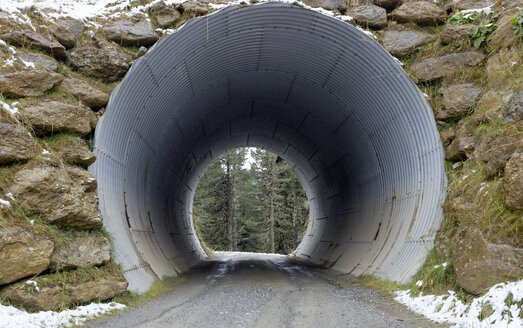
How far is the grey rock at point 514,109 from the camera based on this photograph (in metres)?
5.42

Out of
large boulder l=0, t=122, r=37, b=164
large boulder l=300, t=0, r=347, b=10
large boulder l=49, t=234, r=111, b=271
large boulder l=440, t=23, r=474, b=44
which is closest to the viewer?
large boulder l=49, t=234, r=111, b=271

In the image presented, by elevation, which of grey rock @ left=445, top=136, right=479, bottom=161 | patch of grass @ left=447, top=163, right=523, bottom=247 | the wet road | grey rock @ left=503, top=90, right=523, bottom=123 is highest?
grey rock @ left=503, top=90, right=523, bottom=123

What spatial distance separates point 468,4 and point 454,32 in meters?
0.84

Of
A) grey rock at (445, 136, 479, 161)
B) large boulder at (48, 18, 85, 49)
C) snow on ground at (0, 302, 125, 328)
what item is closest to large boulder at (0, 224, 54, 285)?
snow on ground at (0, 302, 125, 328)

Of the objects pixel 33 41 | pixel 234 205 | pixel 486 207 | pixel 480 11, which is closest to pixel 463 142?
pixel 486 207

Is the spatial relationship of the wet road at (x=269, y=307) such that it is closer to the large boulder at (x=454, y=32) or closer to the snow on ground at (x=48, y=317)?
the snow on ground at (x=48, y=317)

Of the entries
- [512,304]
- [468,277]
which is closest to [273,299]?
[468,277]

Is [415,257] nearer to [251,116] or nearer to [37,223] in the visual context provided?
[37,223]

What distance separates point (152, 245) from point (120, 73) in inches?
142

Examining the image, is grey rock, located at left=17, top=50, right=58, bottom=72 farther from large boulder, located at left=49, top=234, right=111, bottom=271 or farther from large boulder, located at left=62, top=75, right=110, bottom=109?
large boulder, located at left=49, top=234, right=111, bottom=271

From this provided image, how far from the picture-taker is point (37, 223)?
5.07 m

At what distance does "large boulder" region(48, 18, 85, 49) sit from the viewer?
6920mm

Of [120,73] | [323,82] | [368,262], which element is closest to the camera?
[120,73]

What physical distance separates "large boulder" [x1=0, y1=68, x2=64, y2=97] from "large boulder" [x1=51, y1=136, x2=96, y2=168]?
33.8 inches
